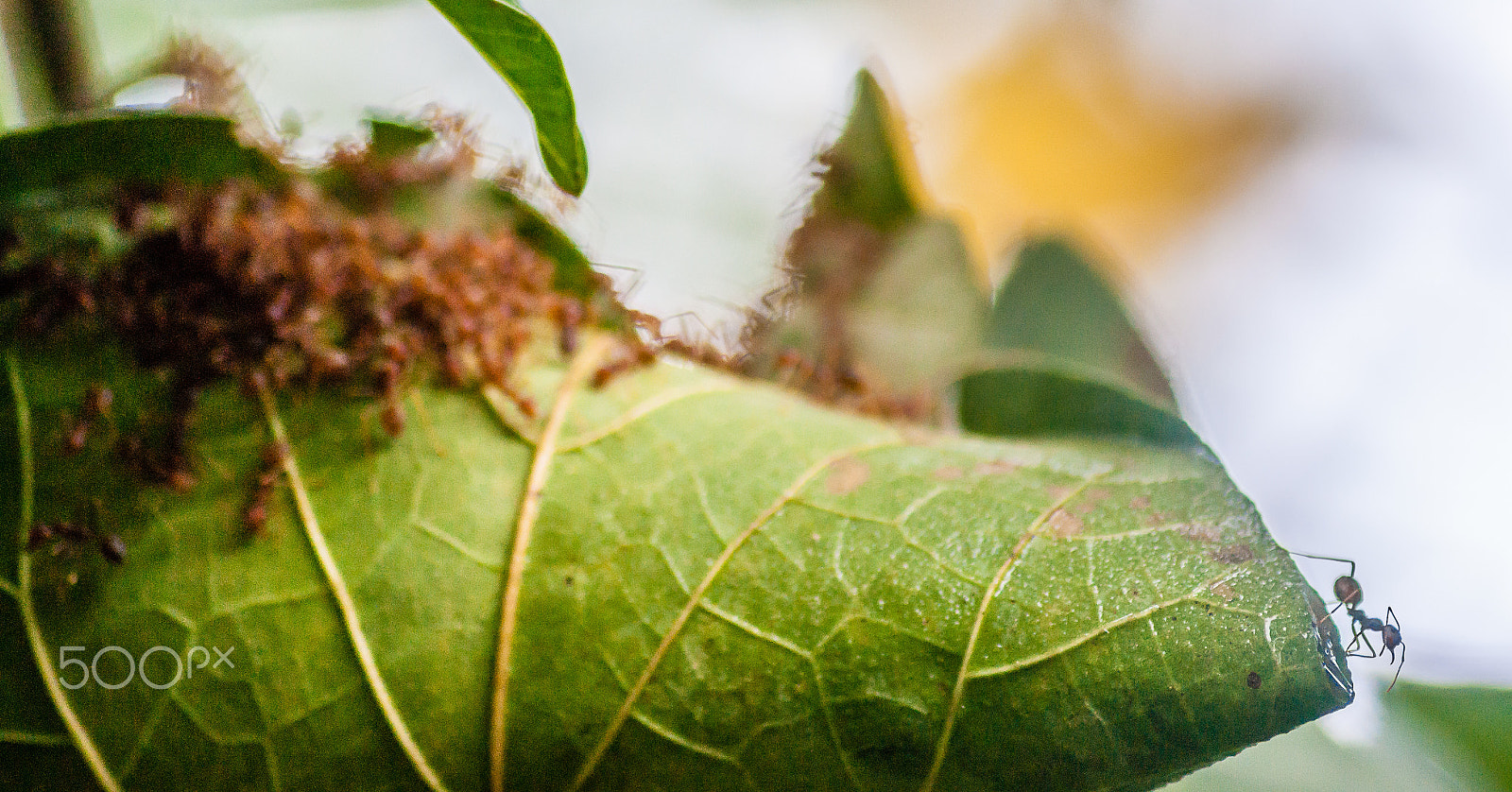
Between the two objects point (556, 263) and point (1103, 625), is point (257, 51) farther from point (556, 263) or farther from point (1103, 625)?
point (1103, 625)

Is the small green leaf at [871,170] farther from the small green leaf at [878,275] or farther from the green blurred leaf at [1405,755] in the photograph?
the green blurred leaf at [1405,755]

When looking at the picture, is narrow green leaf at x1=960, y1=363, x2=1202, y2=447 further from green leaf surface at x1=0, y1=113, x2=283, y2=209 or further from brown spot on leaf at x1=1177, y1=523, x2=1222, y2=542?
green leaf surface at x1=0, y1=113, x2=283, y2=209

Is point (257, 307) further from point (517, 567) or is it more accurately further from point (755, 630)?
point (755, 630)

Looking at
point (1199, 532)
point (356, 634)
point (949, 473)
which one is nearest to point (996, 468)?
point (949, 473)

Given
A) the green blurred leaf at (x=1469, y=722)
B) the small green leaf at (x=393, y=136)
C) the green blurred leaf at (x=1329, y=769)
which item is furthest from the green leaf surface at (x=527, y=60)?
the green blurred leaf at (x=1469, y=722)

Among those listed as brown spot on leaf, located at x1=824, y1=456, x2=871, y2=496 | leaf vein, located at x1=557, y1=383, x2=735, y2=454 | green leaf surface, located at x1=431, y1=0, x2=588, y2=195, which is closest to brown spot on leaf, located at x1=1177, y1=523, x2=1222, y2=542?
brown spot on leaf, located at x1=824, y1=456, x2=871, y2=496

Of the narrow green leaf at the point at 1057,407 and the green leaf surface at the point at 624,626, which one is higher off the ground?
the narrow green leaf at the point at 1057,407

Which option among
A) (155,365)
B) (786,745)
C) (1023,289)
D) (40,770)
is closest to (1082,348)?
(1023,289)

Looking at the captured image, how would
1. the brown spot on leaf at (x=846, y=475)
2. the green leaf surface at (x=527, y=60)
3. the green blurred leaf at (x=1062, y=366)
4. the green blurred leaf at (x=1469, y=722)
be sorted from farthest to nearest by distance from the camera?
the green blurred leaf at (x=1469, y=722), the green blurred leaf at (x=1062, y=366), the brown spot on leaf at (x=846, y=475), the green leaf surface at (x=527, y=60)
